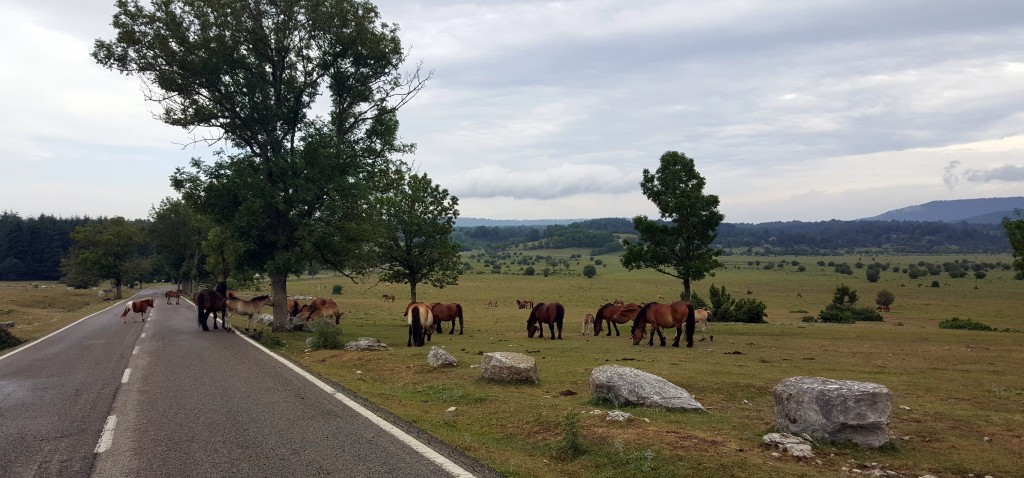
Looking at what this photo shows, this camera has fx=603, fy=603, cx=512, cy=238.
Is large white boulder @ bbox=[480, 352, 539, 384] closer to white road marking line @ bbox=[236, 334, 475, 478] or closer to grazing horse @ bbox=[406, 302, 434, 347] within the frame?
white road marking line @ bbox=[236, 334, 475, 478]

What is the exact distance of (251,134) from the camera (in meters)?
28.2

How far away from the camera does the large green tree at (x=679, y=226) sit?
35531 mm

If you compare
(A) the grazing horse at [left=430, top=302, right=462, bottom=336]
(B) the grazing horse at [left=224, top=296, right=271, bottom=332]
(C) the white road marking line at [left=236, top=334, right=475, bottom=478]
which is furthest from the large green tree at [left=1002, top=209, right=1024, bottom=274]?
(B) the grazing horse at [left=224, top=296, right=271, bottom=332]

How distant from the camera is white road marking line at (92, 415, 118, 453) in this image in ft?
28.7

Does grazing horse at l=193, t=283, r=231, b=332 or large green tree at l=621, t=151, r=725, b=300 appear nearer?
grazing horse at l=193, t=283, r=231, b=332

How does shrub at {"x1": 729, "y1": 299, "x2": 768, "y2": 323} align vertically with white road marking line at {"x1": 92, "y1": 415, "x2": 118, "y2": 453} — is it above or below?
below

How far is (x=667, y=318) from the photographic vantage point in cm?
2567

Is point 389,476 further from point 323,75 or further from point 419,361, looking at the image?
point 323,75

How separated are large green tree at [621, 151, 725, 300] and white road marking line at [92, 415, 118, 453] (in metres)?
29.3

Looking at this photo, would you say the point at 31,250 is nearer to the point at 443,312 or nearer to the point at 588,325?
the point at 443,312

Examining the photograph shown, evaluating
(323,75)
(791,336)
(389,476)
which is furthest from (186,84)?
(791,336)

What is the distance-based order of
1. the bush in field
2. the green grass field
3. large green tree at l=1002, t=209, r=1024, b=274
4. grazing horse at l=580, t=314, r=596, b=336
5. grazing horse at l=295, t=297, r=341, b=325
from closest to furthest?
the green grass field < the bush in field < grazing horse at l=295, t=297, r=341, b=325 < grazing horse at l=580, t=314, r=596, b=336 < large green tree at l=1002, t=209, r=1024, b=274

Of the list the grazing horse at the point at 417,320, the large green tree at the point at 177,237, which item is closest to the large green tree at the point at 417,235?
the grazing horse at the point at 417,320

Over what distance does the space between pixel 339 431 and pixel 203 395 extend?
471 centimetres
